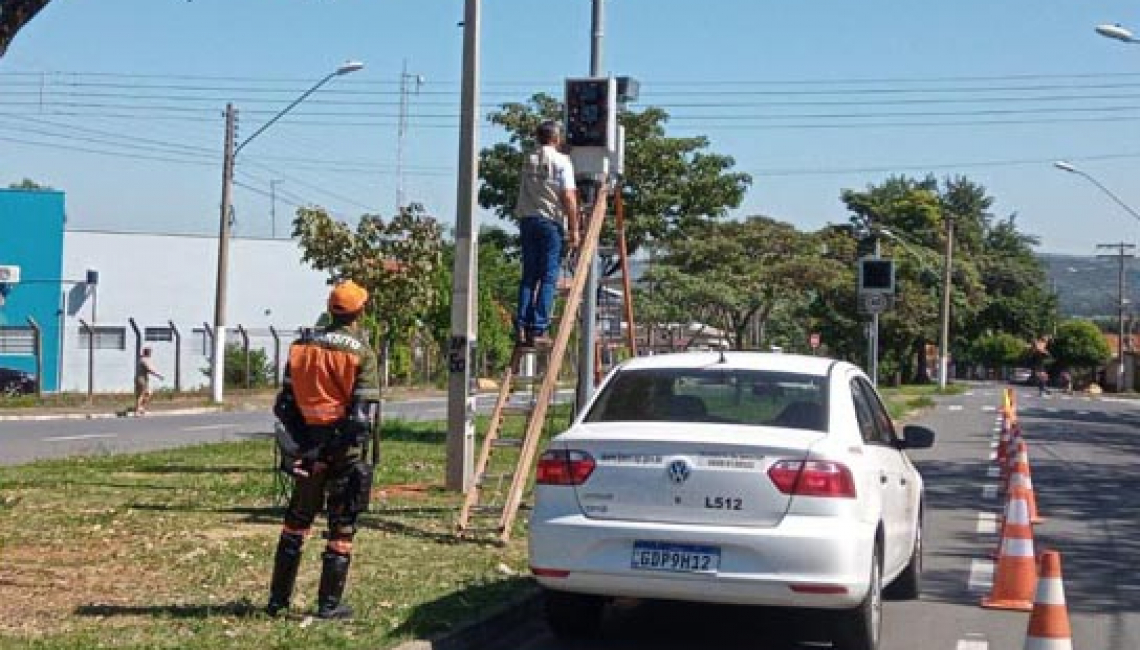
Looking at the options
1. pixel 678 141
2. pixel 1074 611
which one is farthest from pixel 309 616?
pixel 678 141

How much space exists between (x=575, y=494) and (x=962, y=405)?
39668mm

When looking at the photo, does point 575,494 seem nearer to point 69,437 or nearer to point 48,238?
point 69,437

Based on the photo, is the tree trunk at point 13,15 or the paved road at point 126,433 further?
the paved road at point 126,433

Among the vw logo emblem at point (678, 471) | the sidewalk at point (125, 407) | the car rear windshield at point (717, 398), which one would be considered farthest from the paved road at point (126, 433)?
the vw logo emblem at point (678, 471)

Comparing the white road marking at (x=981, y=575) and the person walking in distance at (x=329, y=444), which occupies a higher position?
the person walking in distance at (x=329, y=444)

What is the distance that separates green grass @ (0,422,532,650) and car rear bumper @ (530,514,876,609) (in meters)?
0.92

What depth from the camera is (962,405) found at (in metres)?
45.8

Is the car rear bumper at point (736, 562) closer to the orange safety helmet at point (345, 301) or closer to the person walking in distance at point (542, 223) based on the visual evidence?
the orange safety helmet at point (345, 301)

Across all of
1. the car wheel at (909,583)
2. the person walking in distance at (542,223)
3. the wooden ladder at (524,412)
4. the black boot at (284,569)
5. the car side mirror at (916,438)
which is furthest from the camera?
the person walking in distance at (542,223)

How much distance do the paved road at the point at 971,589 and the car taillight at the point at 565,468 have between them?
1073 millimetres

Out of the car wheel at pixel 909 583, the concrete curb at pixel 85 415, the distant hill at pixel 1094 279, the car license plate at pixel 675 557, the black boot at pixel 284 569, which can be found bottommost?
the concrete curb at pixel 85 415

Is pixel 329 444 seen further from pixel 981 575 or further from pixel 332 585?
pixel 981 575

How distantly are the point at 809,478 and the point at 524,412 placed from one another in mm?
5202

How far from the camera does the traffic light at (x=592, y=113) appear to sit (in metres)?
13.0
